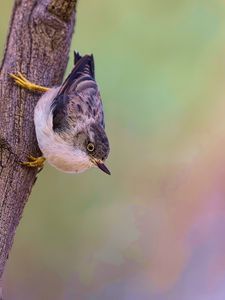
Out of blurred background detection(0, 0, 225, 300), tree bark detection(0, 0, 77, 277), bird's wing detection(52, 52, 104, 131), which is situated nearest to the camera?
tree bark detection(0, 0, 77, 277)

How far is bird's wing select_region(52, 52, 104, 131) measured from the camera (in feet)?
7.80

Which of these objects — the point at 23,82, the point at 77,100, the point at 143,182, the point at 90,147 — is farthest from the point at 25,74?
the point at 143,182

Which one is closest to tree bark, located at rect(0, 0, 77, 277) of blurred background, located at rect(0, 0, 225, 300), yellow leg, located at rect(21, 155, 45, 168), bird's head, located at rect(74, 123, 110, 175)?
Answer: yellow leg, located at rect(21, 155, 45, 168)

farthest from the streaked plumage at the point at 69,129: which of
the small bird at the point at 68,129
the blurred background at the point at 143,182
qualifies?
the blurred background at the point at 143,182

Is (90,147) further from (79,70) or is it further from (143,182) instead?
(143,182)

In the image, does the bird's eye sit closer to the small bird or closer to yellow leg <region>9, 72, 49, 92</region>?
the small bird

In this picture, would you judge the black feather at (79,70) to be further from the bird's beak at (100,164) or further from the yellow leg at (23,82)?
the bird's beak at (100,164)

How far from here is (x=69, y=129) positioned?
2.36 metres

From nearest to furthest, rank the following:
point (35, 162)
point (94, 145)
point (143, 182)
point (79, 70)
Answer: point (35, 162) → point (94, 145) → point (79, 70) → point (143, 182)

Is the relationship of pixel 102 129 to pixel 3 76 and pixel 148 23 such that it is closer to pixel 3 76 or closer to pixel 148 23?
pixel 3 76

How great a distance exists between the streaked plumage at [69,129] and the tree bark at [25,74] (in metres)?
0.06

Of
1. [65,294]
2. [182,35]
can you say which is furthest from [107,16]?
[65,294]

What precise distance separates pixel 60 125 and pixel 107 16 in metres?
1.53

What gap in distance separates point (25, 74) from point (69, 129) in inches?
11.2
